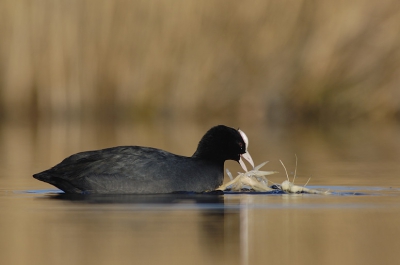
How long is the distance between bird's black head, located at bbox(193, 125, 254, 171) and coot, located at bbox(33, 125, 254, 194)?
0.19m

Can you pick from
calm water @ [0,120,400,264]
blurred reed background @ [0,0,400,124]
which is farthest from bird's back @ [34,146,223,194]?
blurred reed background @ [0,0,400,124]

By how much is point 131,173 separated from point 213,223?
6.15ft

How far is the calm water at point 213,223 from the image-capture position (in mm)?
4828

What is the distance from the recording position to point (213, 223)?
608 centimetres

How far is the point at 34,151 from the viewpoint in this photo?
12789 mm

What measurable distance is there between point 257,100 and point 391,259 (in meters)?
13.8

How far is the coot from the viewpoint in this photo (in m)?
7.82

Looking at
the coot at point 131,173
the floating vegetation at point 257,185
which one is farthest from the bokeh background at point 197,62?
the coot at point 131,173

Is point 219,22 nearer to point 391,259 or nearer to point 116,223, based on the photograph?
point 116,223

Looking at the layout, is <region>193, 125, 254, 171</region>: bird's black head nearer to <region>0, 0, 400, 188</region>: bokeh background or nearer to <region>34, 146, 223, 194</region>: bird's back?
<region>34, 146, 223, 194</region>: bird's back

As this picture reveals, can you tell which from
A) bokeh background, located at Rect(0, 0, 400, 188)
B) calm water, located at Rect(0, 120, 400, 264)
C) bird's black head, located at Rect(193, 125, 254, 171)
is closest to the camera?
calm water, located at Rect(0, 120, 400, 264)

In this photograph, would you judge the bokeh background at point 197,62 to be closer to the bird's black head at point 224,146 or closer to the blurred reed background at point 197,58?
the blurred reed background at point 197,58

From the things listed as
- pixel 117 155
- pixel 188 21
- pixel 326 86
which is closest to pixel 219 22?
pixel 188 21

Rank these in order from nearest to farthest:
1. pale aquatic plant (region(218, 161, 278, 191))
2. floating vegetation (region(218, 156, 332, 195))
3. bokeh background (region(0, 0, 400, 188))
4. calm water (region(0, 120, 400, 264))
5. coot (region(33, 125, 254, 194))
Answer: calm water (region(0, 120, 400, 264))
coot (region(33, 125, 254, 194))
floating vegetation (region(218, 156, 332, 195))
pale aquatic plant (region(218, 161, 278, 191))
bokeh background (region(0, 0, 400, 188))
